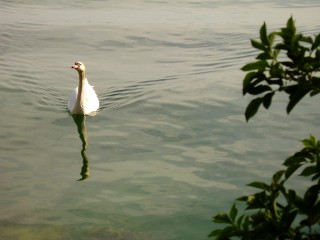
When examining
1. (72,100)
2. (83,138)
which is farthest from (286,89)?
(72,100)

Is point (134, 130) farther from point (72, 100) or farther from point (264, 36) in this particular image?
point (264, 36)

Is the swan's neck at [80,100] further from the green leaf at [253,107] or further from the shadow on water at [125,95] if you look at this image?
the green leaf at [253,107]

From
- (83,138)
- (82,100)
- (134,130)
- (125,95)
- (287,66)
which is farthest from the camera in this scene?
(125,95)

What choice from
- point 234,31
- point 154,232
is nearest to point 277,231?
point 154,232

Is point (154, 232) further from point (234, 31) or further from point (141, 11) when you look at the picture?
point (141, 11)

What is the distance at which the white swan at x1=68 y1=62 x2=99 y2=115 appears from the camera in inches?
359

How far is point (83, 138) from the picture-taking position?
27.0 ft

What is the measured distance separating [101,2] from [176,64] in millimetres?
7024

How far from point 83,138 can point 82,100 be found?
3.16ft

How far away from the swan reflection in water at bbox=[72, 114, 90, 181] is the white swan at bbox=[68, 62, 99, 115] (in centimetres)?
8

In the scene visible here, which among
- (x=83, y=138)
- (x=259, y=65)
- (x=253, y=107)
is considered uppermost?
(x=259, y=65)

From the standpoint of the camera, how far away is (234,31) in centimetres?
1426

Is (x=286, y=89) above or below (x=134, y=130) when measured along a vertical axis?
above

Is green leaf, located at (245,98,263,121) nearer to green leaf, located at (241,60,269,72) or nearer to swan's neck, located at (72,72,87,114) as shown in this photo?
green leaf, located at (241,60,269,72)
